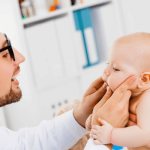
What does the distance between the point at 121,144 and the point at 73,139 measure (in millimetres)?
385

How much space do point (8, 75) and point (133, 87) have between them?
61 centimetres

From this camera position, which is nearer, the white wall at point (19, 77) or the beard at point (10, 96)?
the beard at point (10, 96)

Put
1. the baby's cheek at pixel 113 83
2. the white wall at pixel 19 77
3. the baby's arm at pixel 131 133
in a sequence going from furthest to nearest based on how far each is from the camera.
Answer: the white wall at pixel 19 77 < the baby's cheek at pixel 113 83 < the baby's arm at pixel 131 133

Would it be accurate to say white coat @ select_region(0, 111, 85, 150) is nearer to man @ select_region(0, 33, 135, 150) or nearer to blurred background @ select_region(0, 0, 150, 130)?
man @ select_region(0, 33, 135, 150)

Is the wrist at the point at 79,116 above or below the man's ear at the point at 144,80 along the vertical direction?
below

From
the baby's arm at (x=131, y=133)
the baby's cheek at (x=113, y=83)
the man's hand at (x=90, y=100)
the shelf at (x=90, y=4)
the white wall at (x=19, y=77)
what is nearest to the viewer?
the baby's arm at (x=131, y=133)

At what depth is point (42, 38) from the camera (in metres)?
2.93

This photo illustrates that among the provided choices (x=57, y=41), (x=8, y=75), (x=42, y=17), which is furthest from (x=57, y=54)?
(x=8, y=75)

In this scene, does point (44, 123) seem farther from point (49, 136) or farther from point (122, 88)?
point (122, 88)

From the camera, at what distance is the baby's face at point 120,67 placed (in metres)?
1.37

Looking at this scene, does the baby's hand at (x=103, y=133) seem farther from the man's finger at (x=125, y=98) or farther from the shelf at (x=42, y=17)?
the shelf at (x=42, y=17)

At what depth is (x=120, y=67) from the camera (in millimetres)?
1386

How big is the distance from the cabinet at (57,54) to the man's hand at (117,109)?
162 centimetres

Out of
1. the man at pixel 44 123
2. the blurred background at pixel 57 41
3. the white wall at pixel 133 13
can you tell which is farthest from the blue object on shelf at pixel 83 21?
the man at pixel 44 123
